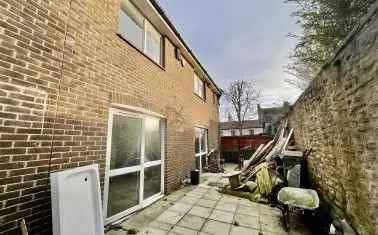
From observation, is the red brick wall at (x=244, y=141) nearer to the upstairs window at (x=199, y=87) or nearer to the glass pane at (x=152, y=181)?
the upstairs window at (x=199, y=87)

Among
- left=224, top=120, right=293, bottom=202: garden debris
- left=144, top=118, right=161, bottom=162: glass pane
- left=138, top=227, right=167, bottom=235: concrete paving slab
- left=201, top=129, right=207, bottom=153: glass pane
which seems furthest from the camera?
left=201, top=129, right=207, bottom=153: glass pane

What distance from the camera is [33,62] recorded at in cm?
254

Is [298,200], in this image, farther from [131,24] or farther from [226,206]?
[131,24]

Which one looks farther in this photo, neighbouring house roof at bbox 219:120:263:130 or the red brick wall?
neighbouring house roof at bbox 219:120:263:130

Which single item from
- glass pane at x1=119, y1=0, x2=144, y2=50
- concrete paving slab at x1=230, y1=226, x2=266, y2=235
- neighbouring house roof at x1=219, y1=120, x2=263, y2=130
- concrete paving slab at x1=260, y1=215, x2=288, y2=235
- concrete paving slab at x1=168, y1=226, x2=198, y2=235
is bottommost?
concrete paving slab at x1=260, y1=215, x2=288, y2=235

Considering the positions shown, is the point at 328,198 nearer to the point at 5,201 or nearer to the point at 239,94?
the point at 5,201

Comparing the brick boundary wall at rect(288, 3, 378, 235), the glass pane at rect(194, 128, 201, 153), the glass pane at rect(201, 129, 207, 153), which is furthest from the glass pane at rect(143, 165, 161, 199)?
the glass pane at rect(201, 129, 207, 153)

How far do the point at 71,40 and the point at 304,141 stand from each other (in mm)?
7416

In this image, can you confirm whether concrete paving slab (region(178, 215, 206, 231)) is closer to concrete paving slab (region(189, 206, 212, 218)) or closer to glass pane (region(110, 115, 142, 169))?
concrete paving slab (region(189, 206, 212, 218))

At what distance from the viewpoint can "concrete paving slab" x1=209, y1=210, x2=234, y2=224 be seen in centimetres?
436

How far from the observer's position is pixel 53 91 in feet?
9.21

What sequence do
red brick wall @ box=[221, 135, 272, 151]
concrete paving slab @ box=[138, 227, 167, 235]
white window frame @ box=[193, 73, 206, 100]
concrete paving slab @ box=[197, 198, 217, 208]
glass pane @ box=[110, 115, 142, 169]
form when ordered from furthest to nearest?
red brick wall @ box=[221, 135, 272, 151]
white window frame @ box=[193, 73, 206, 100]
concrete paving slab @ box=[197, 198, 217, 208]
glass pane @ box=[110, 115, 142, 169]
concrete paving slab @ box=[138, 227, 167, 235]

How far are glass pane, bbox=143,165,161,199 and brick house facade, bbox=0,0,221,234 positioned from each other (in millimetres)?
1738

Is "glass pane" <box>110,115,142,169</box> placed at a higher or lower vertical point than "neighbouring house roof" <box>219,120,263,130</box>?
lower
